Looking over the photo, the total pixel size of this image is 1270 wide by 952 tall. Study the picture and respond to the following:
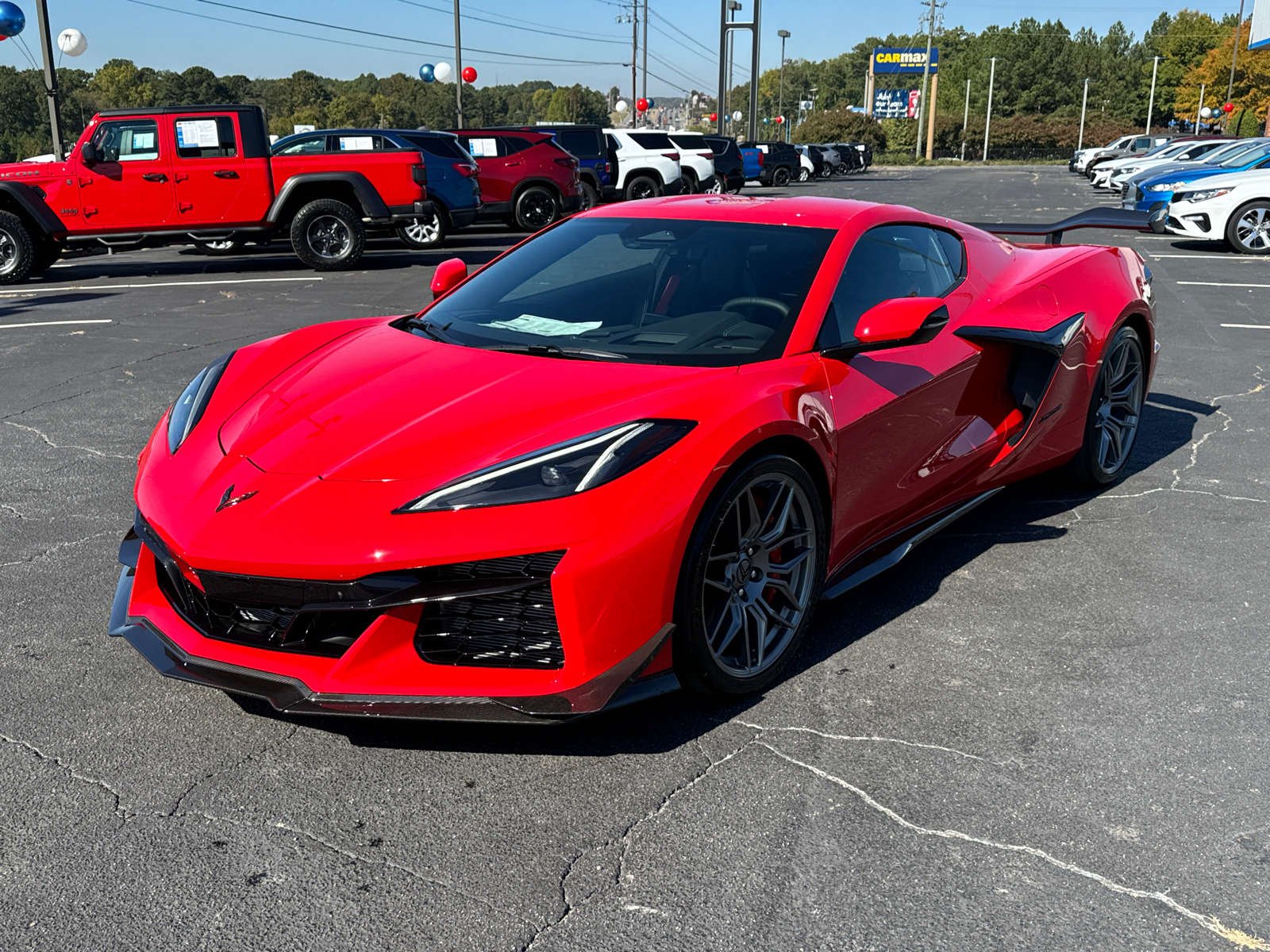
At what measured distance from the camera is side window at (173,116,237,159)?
1377 centimetres

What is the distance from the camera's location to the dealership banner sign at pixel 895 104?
395 feet

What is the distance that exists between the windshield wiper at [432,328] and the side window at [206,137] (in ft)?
37.1

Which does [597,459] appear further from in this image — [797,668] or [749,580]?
[797,668]

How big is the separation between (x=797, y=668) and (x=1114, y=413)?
2.69 meters

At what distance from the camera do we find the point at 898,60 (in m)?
117

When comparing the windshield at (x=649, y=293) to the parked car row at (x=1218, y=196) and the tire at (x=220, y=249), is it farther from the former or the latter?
the tire at (x=220, y=249)

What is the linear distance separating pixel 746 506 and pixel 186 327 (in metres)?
8.34

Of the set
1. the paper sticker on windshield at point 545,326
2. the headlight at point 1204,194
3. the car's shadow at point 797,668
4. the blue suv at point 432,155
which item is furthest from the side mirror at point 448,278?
the headlight at point 1204,194

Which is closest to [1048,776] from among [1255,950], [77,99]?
[1255,950]

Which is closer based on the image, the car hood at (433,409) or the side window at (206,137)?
the car hood at (433,409)

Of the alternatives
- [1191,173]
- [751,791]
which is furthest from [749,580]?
[1191,173]

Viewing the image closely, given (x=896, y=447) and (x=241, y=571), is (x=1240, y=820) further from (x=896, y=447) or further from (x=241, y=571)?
(x=241, y=571)

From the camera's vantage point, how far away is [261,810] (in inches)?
106

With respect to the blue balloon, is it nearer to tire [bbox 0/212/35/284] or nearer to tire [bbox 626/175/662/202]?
tire [bbox 0/212/35/284]
